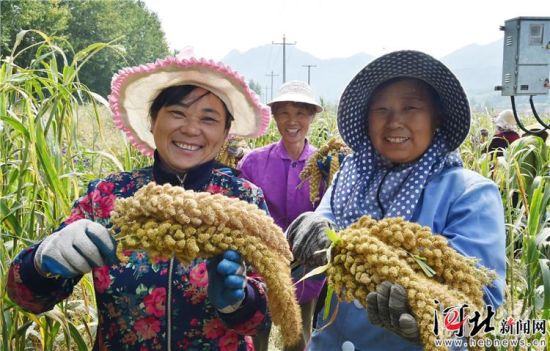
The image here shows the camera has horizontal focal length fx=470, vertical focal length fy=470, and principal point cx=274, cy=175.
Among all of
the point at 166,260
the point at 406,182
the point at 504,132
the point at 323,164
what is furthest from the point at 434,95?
the point at 504,132

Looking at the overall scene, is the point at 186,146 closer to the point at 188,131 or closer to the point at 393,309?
the point at 188,131

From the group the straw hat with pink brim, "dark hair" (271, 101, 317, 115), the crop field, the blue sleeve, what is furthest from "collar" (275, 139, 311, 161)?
the blue sleeve

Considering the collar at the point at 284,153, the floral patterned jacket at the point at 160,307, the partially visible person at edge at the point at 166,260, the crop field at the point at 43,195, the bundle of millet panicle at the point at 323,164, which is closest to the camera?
the partially visible person at edge at the point at 166,260

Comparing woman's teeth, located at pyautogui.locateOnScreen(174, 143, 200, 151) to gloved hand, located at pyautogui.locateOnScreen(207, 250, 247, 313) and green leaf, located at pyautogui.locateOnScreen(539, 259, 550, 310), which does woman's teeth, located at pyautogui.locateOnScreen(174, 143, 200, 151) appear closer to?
gloved hand, located at pyautogui.locateOnScreen(207, 250, 247, 313)

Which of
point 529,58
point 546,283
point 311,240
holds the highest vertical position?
point 529,58

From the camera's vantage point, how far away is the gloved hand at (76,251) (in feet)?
3.65

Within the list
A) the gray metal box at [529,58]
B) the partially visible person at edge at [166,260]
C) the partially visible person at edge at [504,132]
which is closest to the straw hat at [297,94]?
the gray metal box at [529,58]

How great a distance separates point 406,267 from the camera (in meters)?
1.09

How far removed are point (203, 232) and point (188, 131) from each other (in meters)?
0.42

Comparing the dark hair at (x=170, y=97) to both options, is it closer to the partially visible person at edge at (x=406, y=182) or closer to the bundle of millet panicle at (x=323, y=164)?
the partially visible person at edge at (x=406, y=182)

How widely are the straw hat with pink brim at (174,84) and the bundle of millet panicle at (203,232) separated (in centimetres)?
47

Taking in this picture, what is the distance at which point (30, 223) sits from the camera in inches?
65.2

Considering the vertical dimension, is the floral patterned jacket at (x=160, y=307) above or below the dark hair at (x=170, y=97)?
Answer: below

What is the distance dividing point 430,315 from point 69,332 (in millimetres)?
1241
